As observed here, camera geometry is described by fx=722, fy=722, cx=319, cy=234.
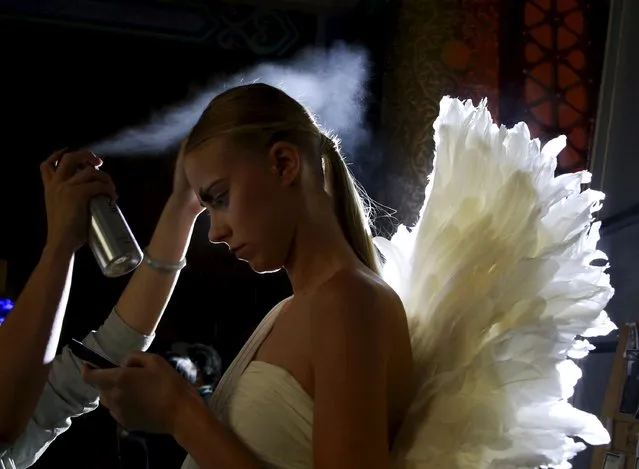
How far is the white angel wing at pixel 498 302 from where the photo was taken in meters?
0.72

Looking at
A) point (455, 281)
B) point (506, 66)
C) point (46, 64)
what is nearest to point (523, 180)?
point (455, 281)

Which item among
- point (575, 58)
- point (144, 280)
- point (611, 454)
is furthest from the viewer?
point (575, 58)

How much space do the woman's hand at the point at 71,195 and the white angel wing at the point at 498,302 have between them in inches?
15.3

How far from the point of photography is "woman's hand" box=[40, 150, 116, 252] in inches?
33.2

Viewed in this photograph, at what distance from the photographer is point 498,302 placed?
2.44 feet

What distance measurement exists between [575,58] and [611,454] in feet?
3.32

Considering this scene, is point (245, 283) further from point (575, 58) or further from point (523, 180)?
point (523, 180)

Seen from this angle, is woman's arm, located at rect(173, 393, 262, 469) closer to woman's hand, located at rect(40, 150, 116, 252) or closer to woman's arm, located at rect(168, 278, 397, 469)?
woman's arm, located at rect(168, 278, 397, 469)

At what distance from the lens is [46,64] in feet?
5.93

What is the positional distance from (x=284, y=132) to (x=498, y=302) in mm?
294

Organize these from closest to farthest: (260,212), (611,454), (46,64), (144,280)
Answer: (260,212) → (144,280) → (611,454) → (46,64)

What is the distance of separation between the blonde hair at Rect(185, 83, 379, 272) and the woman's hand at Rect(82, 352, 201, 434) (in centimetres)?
25

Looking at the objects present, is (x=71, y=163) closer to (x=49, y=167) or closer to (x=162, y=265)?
(x=49, y=167)

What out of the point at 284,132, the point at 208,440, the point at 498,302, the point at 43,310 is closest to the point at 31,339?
the point at 43,310
